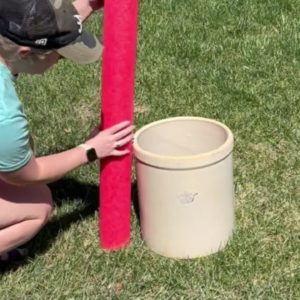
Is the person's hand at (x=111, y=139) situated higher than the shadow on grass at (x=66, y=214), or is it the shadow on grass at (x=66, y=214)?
the person's hand at (x=111, y=139)

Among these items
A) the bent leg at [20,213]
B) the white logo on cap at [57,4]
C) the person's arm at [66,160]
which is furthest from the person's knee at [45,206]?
the white logo on cap at [57,4]

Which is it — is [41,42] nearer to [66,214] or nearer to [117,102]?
[117,102]

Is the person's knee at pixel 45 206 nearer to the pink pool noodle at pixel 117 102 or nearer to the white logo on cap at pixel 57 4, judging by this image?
the pink pool noodle at pixel 117 102

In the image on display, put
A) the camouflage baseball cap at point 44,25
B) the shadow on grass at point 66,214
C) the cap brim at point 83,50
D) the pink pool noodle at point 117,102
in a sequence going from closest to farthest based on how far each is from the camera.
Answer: the camouflage baseball cap at point 44,25 < the cap brim at point 83,50 < the pink pool noodle at point 117,102 < the shadow on grass at point 66,214

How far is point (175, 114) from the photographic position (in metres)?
4.32

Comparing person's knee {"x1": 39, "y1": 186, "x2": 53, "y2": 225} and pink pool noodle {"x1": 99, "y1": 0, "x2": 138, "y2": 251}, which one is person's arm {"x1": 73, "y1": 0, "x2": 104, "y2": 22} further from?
person's knee {"x1": 39, "y1": 186, "x2": 53, "y2": 225}

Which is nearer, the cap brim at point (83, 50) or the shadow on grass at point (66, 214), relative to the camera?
the cap brim at point (83, 50)

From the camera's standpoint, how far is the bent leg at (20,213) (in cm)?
292

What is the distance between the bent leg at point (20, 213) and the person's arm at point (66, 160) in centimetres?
17

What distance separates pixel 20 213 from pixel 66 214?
572 mm

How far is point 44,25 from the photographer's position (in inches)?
102

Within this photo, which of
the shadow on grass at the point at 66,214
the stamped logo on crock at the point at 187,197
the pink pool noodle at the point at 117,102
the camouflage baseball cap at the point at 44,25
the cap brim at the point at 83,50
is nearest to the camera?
the camouflage baseball cap at the point at 44,25

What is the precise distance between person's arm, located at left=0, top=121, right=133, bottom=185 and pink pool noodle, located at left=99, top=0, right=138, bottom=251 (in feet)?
0.19

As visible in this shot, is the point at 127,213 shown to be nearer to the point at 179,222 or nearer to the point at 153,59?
the point at 179,222
